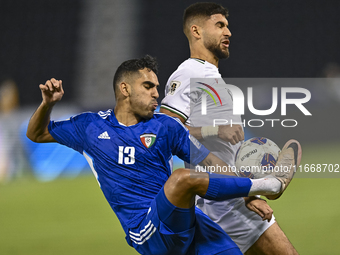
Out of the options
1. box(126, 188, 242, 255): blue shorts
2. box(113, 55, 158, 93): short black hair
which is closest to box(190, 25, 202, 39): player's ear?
box(113, 55, 158, 93): short black hair

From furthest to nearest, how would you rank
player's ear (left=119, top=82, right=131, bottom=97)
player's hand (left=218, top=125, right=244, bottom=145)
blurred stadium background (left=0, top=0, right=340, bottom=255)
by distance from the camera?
blurred stadium background (left=0, top=0, right=340, bottom=255), player's hand (left=218, top=125, right=244, bottom=145), player's ear (left=119, top=82, right=131, bottom=97)

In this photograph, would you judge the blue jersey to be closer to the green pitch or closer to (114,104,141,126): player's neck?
(114,104,141,126): player's neck

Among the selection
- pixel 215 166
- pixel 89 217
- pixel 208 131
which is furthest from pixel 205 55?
pixel 89 217

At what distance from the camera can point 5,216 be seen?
613 cm

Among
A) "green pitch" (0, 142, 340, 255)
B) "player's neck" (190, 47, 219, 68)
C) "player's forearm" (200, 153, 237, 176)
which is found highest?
"player's neck" (190, 47, 219, 68)

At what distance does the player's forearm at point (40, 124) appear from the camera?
109 inches

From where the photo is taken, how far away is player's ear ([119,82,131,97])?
9.36ft

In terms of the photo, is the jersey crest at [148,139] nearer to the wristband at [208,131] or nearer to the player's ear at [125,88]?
the player's ear at [125,88]

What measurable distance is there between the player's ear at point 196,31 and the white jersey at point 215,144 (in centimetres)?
25

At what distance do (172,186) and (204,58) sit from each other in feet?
4.21

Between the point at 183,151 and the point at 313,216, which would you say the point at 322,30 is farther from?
the point at 183,151

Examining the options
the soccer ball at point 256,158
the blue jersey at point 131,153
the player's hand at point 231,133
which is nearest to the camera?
the blue jersey at point 131,153

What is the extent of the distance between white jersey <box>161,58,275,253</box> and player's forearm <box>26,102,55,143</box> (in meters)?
0.78

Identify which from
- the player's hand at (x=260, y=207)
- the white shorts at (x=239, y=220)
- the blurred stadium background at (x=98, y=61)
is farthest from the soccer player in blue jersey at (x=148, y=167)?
the blurred stadium background at (x=98, y=61)
